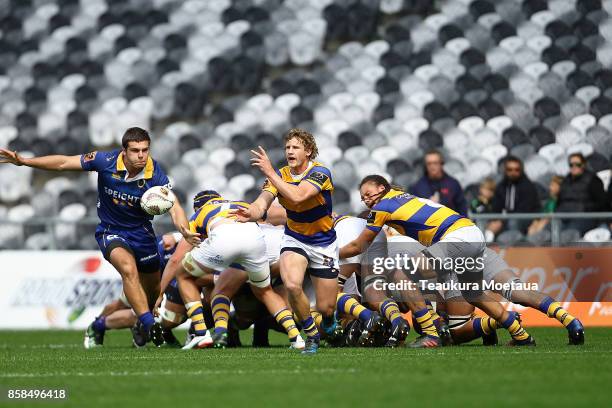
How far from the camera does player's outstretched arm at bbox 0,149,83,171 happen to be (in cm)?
987

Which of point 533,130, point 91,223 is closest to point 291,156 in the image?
point 91,223

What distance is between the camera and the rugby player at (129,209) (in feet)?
32.9

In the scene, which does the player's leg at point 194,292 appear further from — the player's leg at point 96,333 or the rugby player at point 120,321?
the player's leg at point 96,333

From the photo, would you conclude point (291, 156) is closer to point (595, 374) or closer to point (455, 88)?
point (595, 374)

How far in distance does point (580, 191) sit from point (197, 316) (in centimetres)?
655

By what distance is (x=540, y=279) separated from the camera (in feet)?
45.7

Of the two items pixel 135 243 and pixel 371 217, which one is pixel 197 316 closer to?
pixel 135 243

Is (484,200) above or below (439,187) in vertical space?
below

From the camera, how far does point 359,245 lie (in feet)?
34.1

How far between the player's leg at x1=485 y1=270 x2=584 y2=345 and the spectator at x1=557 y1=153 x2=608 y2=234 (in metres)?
4.68

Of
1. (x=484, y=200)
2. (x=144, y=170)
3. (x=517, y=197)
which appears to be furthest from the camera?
(x=484, y=200)

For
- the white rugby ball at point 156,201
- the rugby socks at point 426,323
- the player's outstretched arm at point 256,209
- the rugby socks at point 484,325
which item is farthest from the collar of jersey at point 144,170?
the rugby socks at point 484,325

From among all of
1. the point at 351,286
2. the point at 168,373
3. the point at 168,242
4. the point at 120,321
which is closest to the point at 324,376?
the point at 168,373

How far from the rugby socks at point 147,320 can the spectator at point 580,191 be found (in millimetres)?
6896
